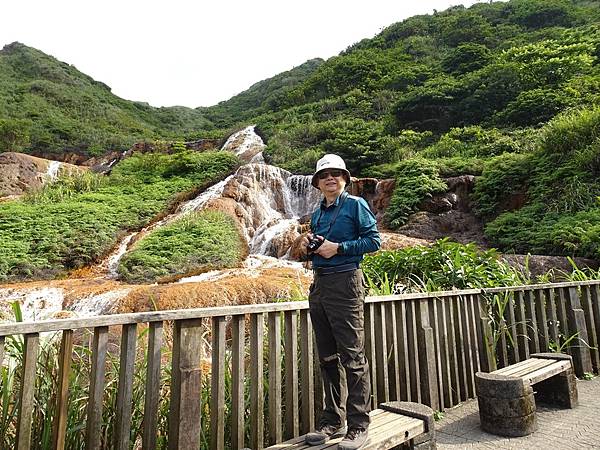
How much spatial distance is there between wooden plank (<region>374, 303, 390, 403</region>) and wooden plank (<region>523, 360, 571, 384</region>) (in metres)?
1.09

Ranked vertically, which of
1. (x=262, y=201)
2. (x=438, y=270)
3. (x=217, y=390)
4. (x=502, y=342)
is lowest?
(x=502, y=342)

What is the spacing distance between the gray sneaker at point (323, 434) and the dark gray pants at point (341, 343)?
3cm

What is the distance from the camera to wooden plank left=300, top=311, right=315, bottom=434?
2.75 meters

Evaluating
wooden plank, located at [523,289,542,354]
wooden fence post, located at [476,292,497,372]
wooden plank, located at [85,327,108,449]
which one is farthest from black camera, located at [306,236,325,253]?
wooden plank, located at [523,289,542,354]

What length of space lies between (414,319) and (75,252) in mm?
12051

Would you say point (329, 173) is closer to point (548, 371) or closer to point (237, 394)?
point (237, 394)

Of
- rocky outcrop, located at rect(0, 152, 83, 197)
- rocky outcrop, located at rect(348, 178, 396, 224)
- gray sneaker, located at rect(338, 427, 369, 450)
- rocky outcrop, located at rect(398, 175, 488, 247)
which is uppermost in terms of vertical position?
rocky outcrop, located at rect(0, 152, 83, 197)

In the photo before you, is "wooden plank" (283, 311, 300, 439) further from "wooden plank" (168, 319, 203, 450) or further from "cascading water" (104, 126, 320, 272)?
"cascading water" (104, 126, 320, 272)

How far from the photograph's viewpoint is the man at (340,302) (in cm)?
234

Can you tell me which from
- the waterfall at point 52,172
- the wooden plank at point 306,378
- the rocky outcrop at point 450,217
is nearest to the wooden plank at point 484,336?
the wooden plank at point 306,378

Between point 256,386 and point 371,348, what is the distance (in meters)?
1.07

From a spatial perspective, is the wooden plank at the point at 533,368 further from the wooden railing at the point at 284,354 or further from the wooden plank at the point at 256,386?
the wooden plank at the point at 256,386

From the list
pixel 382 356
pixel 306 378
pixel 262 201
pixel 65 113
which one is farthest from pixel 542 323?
pixel 65 113

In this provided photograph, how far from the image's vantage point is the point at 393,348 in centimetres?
334
